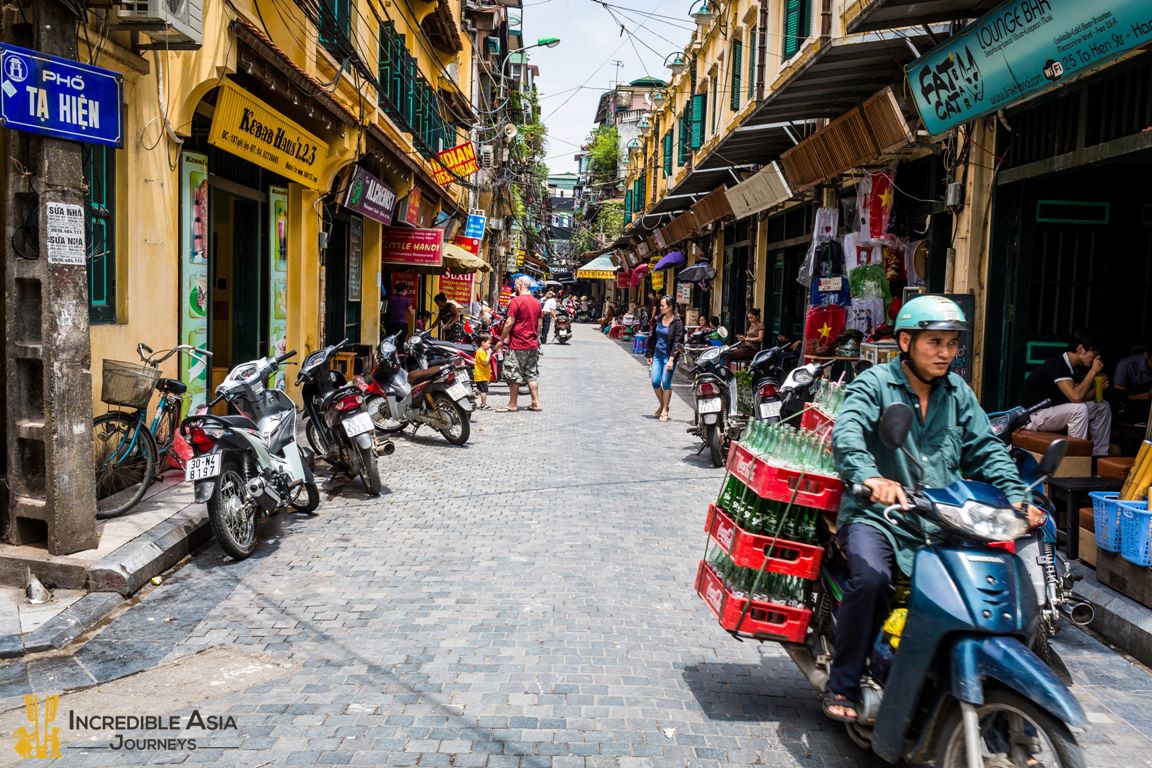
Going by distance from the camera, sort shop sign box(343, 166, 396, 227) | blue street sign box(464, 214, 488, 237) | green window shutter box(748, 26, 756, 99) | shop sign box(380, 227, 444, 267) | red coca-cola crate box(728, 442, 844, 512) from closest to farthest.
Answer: red coca-cola crate box(728, 442, 844, 512), shop sign box(343, 166, 396, 227), green window shutter box(748, 26, 756, 99), shop sign box(380, 227, 444, 267), blue street sign box(464, 214, 488, 237)

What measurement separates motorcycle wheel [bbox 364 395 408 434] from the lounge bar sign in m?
2.79

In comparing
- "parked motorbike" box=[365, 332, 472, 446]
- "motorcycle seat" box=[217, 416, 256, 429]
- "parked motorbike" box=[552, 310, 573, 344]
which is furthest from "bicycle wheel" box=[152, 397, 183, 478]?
"parked motorbike" box=[552, 310, 573, 344]

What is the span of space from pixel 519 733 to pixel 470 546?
3.01 metres

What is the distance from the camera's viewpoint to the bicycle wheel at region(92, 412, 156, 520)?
689 centimetres

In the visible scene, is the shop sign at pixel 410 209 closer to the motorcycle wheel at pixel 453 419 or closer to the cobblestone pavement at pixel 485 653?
the motorcycle wheel at pixel 453 419

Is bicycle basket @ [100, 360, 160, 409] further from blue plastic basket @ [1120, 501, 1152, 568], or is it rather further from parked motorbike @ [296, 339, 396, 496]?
blue plastic basket @ [1120, 501, 1152, 568]

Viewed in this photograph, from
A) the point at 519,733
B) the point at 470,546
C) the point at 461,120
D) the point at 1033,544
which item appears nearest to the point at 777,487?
the point at 1033,544

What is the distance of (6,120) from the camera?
511cm

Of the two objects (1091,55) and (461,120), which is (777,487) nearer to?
(1091,55)

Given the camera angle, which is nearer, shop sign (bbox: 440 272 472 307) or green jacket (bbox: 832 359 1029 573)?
green jacket (bbox: 832 359 1029 573)

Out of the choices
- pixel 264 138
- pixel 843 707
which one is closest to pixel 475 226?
pixel 264 138

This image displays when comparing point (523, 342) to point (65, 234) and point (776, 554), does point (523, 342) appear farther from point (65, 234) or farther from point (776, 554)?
point (776, 554)

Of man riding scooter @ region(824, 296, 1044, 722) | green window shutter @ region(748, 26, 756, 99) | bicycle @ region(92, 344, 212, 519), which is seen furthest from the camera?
green window shutter @ region(748, 26, 756, 99)

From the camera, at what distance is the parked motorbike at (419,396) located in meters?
11.1
